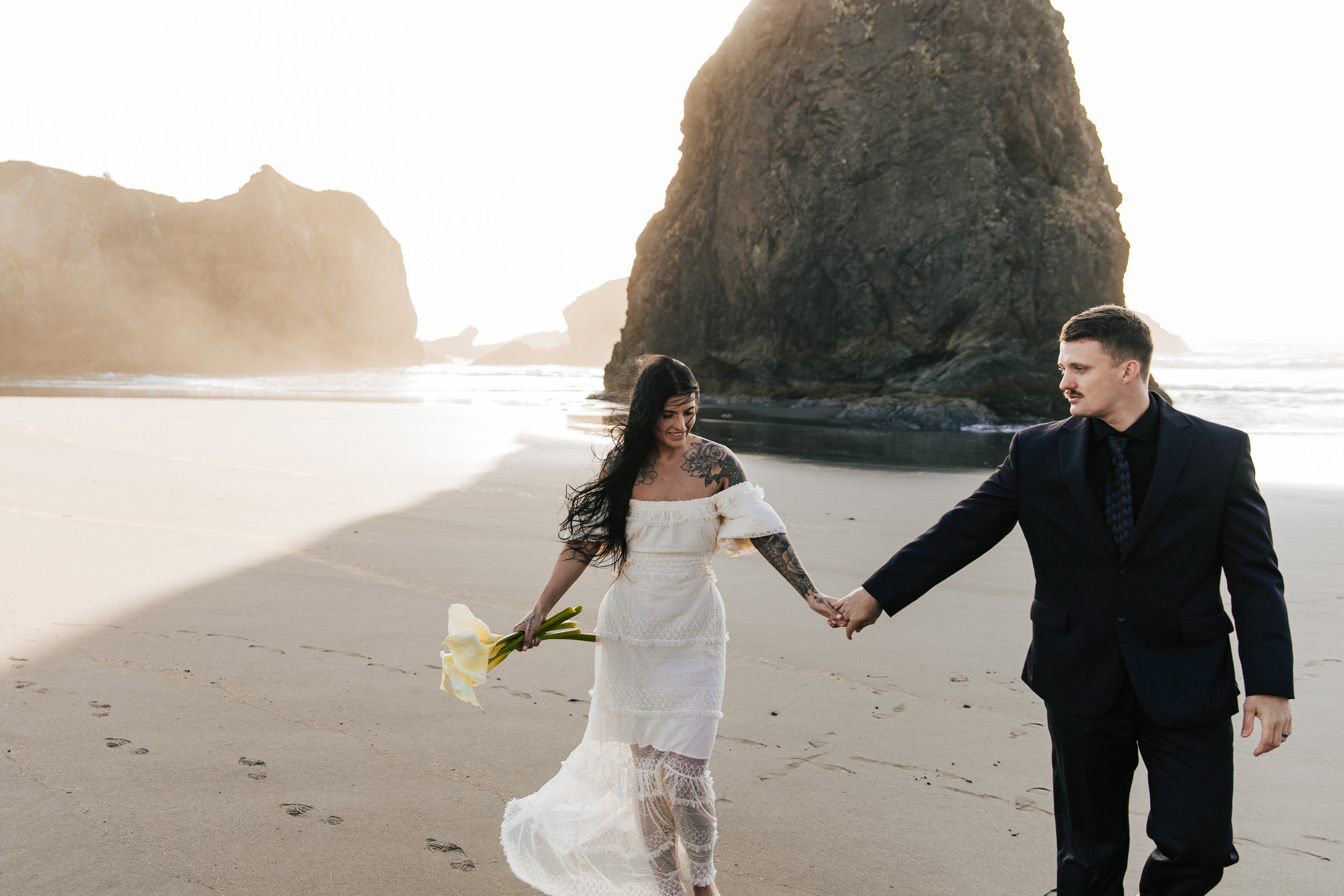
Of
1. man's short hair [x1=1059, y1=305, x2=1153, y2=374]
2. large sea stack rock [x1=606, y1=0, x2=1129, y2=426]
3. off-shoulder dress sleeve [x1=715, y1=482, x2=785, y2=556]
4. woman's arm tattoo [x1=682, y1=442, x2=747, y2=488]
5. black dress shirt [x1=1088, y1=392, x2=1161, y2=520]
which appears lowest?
off-shoulder dress sleeve [x1=715, y1=482, x2=785, y2=556]

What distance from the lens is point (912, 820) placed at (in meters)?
3.40

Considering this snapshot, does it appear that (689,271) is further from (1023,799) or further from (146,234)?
(146,234)

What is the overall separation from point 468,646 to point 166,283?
106318mm

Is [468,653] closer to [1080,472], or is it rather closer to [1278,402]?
[1080,472]

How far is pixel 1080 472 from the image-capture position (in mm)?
2439

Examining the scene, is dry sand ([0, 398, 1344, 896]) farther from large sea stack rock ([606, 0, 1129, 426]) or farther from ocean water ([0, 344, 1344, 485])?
large sea stack rock ([606, 0, 1129, 426])

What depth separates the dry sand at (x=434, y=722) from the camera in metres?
3.06

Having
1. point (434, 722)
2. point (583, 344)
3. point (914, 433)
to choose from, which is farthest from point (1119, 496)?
point (583, 344)

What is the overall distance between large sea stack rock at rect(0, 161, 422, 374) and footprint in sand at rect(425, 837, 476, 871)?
82040mm

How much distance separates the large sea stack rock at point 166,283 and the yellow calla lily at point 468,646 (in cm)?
8236

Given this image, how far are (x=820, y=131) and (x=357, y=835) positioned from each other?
36.7 meters

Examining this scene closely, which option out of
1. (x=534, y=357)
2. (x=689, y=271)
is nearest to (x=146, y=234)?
(x=534, y=357)

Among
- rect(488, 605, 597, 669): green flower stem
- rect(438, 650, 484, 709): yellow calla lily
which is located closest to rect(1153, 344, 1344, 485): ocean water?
rect(488, 605, 597, 669): green flower stem

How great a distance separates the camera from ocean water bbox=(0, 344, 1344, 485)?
16906 millimetres
